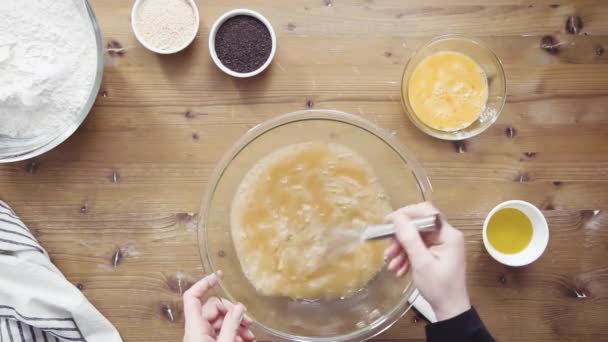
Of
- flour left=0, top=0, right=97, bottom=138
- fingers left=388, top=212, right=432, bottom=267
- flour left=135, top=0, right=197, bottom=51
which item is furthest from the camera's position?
flour left=135, top=0, right=197, bottom=51

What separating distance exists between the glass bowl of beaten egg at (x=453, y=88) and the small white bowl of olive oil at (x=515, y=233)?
0.72 ft

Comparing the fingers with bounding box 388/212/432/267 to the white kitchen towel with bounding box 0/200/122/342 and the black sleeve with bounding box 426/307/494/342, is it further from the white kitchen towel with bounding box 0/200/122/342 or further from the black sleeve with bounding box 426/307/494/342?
the white kitchen towel with bounding box 0/200/122/342

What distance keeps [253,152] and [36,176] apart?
1.92ft

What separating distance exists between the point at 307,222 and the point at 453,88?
52 centimetres

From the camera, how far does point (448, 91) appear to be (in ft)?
4.42

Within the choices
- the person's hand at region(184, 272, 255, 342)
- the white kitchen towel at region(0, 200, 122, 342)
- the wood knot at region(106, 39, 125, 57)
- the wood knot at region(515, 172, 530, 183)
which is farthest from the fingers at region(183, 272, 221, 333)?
the wood knot at region(515, 172, 530, 183)

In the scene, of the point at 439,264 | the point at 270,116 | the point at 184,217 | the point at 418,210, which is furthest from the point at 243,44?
the point at 439,264

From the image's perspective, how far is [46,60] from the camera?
1.24 metres

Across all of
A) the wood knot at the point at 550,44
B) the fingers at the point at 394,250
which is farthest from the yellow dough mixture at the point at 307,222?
the wood knot at the point at 550,44

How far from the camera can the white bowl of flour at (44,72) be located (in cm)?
121

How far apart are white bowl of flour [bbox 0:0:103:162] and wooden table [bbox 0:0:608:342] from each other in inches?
3.4

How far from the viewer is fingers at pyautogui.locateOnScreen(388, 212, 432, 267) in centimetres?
101

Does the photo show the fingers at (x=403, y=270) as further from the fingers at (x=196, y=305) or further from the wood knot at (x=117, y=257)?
the wood knot at (x=117, y=257)

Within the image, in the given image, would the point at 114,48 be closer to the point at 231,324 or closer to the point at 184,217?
the point at 184,217
